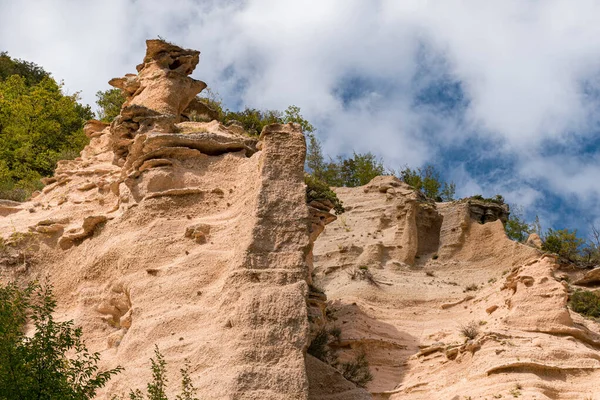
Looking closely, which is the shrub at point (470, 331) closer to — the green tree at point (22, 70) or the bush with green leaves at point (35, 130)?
the bush with green leaves at point (35, 130)

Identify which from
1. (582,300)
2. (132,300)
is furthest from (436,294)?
(132,300)

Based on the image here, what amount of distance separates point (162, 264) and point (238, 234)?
5.72 feet

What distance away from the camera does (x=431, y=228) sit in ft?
99.1

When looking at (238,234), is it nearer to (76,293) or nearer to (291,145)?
(291,145)

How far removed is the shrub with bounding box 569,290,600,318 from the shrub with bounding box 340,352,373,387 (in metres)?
6.71

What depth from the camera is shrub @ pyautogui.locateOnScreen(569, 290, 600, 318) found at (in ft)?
80.6

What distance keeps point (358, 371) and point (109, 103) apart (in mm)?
24516

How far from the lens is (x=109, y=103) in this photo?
137 feet

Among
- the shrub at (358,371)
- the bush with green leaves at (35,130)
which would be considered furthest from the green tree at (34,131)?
the shrub at (358,371)

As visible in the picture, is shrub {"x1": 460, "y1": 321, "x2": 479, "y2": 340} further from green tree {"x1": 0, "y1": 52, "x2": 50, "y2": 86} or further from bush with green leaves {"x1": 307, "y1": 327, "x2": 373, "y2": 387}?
green tree {"x1": 0, "y1": 52, "x2": 50, "y2": 86}

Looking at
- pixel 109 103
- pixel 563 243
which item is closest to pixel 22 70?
pixel 109 103

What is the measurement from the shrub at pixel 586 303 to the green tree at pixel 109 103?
20532 mm

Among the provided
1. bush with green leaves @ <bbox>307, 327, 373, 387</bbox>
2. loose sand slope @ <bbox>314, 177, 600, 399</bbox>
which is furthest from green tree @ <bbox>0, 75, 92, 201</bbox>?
bush with green leaves @ <bbox>307, 327, 373, 387</bbox>

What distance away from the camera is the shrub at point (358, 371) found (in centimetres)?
1994
